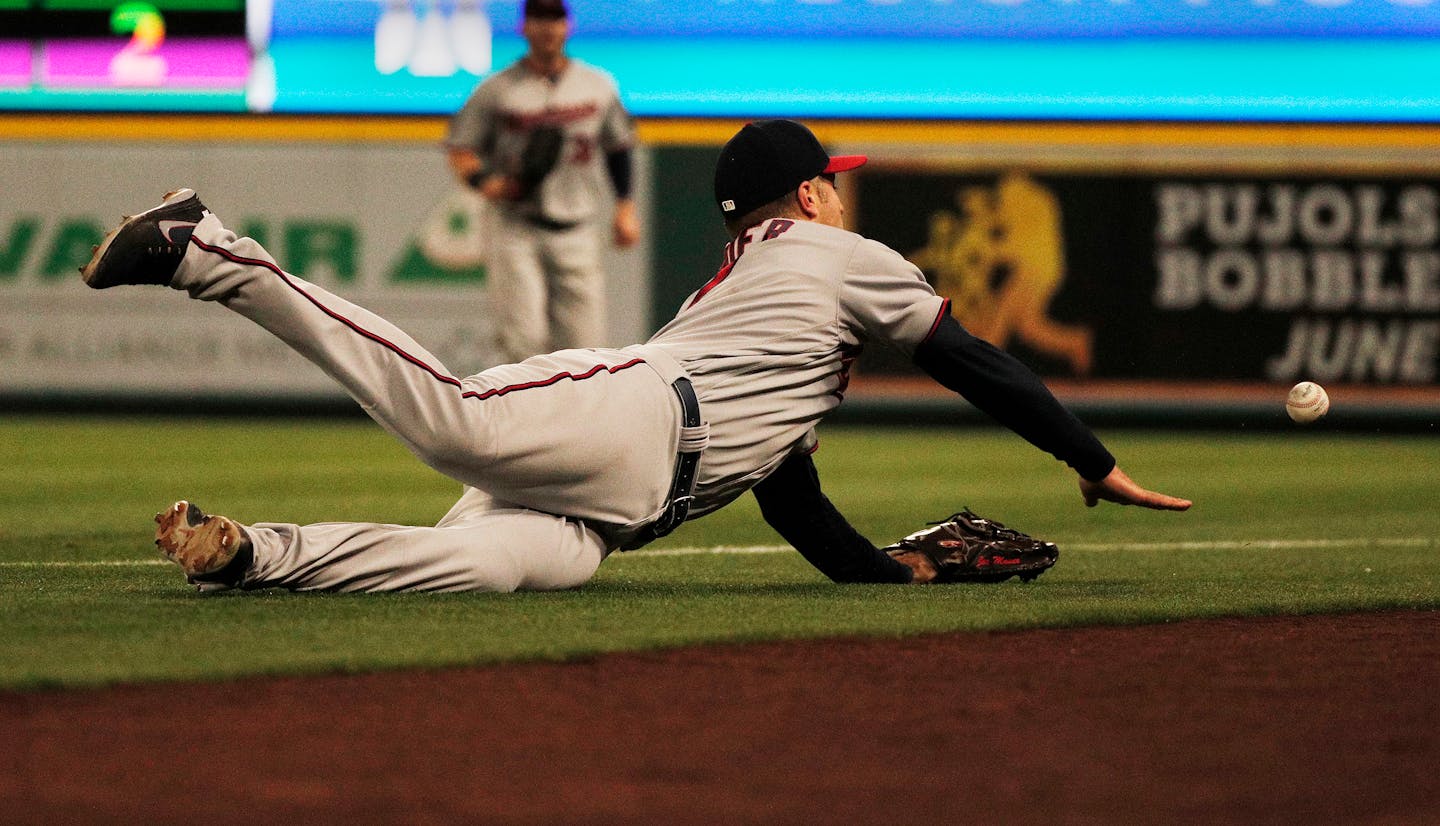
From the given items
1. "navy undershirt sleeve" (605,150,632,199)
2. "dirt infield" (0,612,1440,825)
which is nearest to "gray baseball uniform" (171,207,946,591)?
"dirt infield" (0,612,1440,825)

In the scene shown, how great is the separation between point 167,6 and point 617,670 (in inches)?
361

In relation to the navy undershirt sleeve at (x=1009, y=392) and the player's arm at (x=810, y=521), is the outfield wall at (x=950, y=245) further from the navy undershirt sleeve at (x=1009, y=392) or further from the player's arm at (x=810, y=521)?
the navy undershirt sleeve at (x=1009, y=392)

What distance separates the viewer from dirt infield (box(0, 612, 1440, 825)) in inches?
87.7

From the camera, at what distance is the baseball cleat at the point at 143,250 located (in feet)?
10.7

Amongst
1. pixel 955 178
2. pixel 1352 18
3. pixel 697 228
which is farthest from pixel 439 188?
pixel 1352 18

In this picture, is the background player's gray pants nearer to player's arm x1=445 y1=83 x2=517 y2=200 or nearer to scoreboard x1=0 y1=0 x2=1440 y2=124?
player's arm x1=445 y1=83 x2=517 y2=200

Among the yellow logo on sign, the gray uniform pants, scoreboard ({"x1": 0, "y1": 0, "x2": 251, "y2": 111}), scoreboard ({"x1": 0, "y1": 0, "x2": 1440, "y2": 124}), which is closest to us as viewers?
the gray uniform pants

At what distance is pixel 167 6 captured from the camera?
36.9 ft

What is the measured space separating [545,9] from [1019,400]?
4.35 m

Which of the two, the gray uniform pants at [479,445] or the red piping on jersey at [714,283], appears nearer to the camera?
the gray uniform pants at [479,445]

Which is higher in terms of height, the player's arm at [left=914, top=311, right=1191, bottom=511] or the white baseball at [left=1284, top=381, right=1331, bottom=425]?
the player's arm at [left=914, top=311, right=1191, bottom=511]

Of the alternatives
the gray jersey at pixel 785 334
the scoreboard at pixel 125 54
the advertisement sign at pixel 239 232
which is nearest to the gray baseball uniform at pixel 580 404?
the gray jersey at pixel 785 334

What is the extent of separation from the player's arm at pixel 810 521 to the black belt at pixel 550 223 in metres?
A: 3.95

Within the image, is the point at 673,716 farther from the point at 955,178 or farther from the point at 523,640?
the point at 955,178
